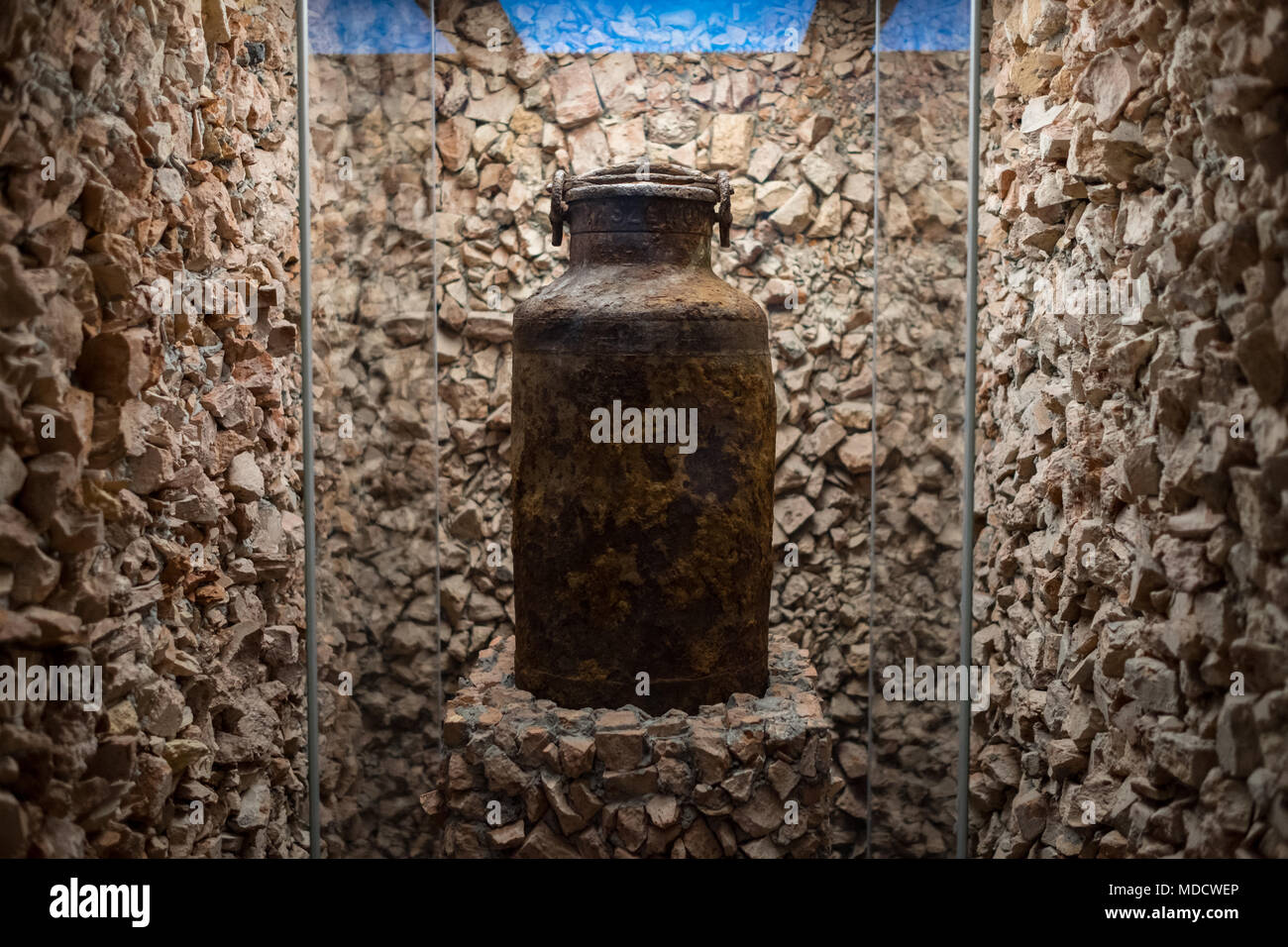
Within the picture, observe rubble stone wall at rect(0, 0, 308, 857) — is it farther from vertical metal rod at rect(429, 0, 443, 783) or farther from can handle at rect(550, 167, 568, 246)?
can handle at rect(550, 167, 568, 246)

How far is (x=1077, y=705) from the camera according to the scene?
2.46m

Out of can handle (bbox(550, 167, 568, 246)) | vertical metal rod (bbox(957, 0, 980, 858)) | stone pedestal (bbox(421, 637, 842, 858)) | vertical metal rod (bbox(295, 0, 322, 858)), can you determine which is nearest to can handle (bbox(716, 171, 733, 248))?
can handle (bbox(550, 167, 568, 246))

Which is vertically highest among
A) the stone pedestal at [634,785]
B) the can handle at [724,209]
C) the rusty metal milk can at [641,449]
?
the can handle at [724,209]

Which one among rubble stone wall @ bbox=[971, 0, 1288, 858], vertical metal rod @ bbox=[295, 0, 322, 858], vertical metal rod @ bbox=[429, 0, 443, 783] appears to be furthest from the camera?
vertical metal rod @ bbox=[429, 0, 443, 783]

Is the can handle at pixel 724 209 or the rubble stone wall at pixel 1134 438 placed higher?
the can handle at pixel 724 209

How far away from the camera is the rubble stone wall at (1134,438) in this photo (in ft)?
5.97

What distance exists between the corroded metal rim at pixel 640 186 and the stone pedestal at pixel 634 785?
121cm

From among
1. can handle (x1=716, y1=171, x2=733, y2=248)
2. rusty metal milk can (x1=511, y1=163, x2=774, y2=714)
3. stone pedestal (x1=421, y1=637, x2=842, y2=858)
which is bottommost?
stone pedestal (x1=421, y1=637, x2=842, y2=858)

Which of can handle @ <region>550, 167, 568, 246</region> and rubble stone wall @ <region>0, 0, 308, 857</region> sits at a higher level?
can handle @ <region>550, 167, 568, 246</region>

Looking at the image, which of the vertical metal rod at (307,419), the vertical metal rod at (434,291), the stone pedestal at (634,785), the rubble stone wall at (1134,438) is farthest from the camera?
the vertical metal rod at (434,291)

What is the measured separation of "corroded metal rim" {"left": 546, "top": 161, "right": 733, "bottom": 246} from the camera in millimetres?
2703

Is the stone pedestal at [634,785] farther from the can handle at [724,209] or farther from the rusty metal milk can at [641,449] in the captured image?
the can handle at [724,209]

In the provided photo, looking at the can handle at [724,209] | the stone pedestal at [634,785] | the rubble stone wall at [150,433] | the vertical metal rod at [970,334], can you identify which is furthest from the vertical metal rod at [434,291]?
the vertical metal rod at [970,334]

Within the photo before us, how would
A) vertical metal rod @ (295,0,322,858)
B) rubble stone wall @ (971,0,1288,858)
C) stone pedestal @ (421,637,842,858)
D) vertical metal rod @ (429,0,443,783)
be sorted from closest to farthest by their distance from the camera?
rubble stone wall @ (971,0,1288,858) → vertical metal rod @ (295,0,322,858) → stone pedestal @ (421,637,842,858) → vertical metal rod @ (429,0,443,783)
